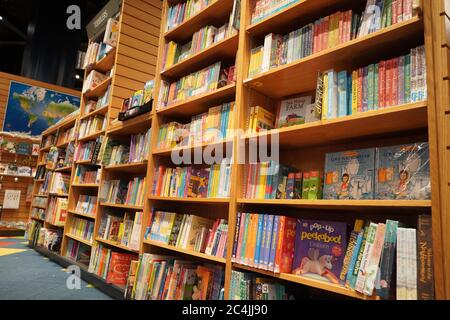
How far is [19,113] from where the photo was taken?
6527 millimetres

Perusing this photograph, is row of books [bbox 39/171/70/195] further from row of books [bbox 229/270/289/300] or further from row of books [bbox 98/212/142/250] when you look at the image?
row of books [bbox 229/270/289/300]

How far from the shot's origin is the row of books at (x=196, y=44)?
2105 mm

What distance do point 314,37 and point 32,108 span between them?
7046mm

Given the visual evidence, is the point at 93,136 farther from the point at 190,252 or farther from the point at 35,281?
the point at 190,252

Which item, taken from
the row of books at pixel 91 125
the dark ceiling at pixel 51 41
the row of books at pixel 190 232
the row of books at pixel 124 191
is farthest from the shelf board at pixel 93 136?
the dark ceiling at pixel 51 41

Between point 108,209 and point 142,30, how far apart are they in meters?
2.06

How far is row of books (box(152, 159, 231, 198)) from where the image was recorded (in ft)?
5.97

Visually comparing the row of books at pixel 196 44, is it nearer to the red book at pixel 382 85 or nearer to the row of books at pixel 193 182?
the row of books at pixel 193 182

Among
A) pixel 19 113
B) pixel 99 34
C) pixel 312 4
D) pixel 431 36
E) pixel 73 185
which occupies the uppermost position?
pixel 99 34

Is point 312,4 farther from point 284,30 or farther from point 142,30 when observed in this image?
point 142,30

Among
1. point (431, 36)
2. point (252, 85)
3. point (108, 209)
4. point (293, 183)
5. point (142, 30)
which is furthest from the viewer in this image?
point (142, 30)

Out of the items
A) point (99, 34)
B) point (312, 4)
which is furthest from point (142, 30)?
point (312, 4)

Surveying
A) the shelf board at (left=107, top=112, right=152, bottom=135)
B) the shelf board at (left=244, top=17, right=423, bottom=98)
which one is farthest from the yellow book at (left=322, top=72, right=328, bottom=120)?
the shelf board at (left=107, top=112, right=152, bottom=135)

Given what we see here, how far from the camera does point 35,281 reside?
2.93 meters
